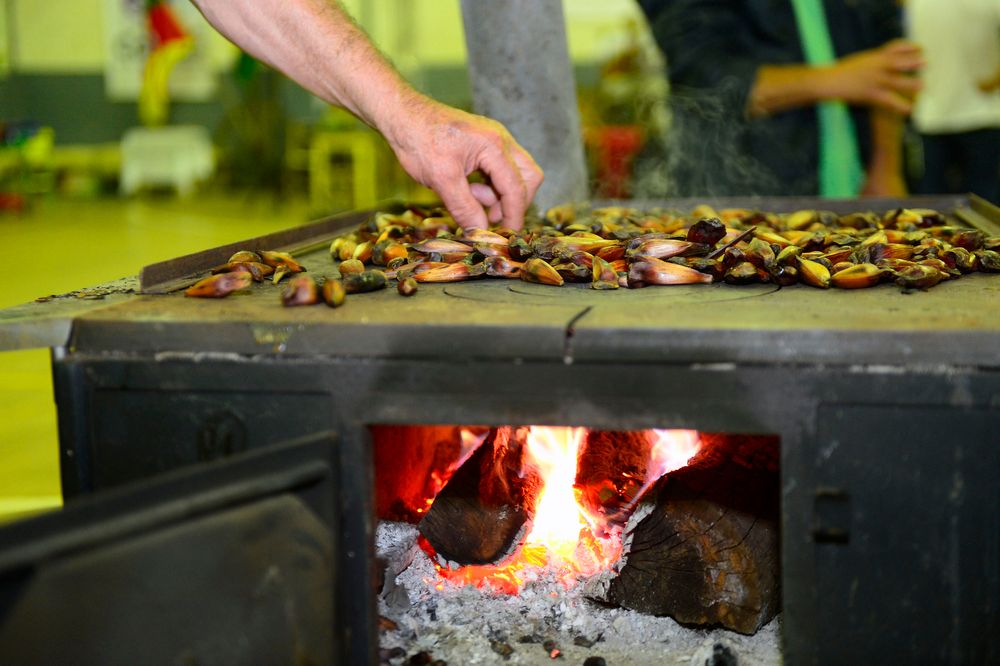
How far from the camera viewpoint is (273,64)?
6.52 ft

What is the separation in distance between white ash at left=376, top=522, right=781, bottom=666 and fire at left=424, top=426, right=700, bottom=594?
0.03m

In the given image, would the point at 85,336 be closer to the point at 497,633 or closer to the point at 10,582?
the point at 10,582

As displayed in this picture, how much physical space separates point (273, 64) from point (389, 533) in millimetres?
926

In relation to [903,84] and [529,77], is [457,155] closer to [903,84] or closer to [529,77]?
[529,77]

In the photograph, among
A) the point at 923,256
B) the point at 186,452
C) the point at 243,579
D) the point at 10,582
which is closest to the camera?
the point at 10,582

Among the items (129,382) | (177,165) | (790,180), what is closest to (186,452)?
(129,382)

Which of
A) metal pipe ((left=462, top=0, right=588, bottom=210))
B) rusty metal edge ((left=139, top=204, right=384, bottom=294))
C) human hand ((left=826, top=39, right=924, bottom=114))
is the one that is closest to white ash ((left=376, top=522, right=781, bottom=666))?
rusty metal edge ((left=139, top=204, right=384, bottom=294))

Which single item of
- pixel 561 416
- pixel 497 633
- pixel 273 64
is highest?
pixel 273 64

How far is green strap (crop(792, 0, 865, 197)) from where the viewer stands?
10.9 ft

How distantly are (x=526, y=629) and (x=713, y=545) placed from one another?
13.9 inches

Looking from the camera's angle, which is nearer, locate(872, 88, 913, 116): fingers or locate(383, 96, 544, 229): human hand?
locate(383, 96, 544, 229): human hand

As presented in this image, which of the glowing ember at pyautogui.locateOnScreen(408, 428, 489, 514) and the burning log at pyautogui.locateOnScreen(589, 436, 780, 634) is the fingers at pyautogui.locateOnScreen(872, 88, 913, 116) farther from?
the glowing ember at pyautogui.locateOnScreen(408, 428, 489, 514)

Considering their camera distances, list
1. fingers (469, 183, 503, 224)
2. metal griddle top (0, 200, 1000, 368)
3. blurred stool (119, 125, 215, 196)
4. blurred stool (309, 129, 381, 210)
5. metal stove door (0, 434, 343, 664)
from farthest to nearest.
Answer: blurred stool (119, 125, 215, 196), blurred stool (309, 129, 381, 210), fingers (469, 183, 503, 224), metal griddle top (0, 200, 1000, 368), metal stove door (0, 434, 343, 664)

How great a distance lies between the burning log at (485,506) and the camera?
1868 mm
